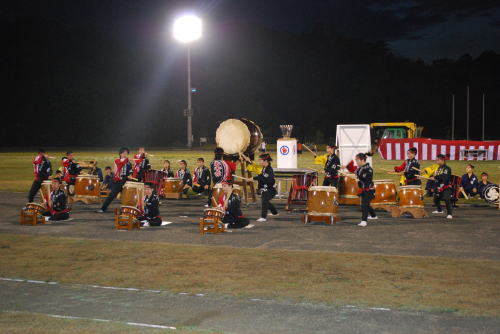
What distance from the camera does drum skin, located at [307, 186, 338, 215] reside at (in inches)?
510

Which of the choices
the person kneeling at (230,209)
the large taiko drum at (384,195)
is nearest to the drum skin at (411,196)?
the large taiko drum at (384,195)

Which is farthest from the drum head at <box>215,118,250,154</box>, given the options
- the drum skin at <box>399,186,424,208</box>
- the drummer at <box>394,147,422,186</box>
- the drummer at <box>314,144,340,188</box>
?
the drum skin at <box>399,186,424,208</box>

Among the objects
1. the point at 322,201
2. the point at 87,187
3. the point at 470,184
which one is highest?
the point at 470,184

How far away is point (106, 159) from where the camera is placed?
120 feet

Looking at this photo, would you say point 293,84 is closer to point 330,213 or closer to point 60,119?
point 60,119

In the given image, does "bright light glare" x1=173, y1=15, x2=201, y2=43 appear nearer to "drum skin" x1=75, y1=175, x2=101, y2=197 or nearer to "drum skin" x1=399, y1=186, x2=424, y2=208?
"drum skin" x1=75, y1=175, x2=101, y2=197

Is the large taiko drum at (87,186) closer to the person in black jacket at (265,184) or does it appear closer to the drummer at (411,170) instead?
the person in black jacket at (265,184)

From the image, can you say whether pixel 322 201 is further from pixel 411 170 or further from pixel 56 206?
pixel 56 206

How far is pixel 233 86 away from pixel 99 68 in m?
18.9

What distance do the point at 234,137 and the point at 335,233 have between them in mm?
5739

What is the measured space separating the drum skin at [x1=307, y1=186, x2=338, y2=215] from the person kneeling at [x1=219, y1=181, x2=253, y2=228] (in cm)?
168

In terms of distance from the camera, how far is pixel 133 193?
13.6 m

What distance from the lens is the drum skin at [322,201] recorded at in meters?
13.0

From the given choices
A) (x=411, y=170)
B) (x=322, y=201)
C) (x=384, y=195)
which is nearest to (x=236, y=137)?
(x=322, y=201)
